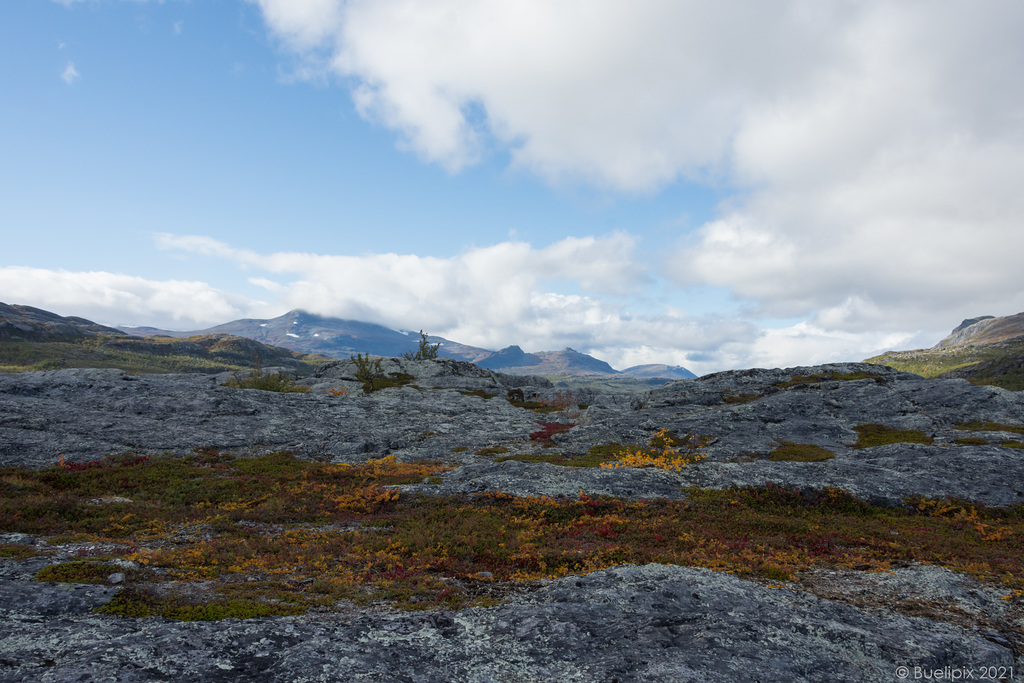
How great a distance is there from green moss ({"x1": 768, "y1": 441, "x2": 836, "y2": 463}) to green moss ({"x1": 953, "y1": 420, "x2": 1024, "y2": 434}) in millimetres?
21129

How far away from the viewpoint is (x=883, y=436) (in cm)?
4981

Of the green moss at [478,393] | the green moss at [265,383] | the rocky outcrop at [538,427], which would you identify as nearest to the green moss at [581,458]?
the rocky outcrop at [538,427]

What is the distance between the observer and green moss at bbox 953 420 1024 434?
1925 inches

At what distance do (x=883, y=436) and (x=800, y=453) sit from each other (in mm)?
14617

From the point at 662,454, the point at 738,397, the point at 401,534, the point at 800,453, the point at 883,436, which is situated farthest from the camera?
the point at 738,397

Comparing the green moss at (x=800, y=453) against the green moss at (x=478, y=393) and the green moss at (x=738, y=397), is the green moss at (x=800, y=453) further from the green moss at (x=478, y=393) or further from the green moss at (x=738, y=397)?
the green moss at (x=478, y=393)

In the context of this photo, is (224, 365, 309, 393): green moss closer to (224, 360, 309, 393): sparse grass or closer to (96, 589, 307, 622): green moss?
(224, 360, 309, 393): sparse grass

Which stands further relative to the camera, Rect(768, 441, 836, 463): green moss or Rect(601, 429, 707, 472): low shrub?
Rect(768, 441, 836, 463): green moss

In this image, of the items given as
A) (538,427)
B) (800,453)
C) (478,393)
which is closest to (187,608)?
(800,453)

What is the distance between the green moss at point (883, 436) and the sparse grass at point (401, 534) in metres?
17.4

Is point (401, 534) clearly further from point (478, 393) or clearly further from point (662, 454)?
point (478, 393)

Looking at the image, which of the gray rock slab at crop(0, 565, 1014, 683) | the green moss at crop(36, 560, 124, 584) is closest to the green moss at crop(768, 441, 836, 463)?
the gray rock slab at crop(0, 565, 1014, 683)

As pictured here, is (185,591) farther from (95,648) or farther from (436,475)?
(436,475)

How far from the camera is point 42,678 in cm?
980
